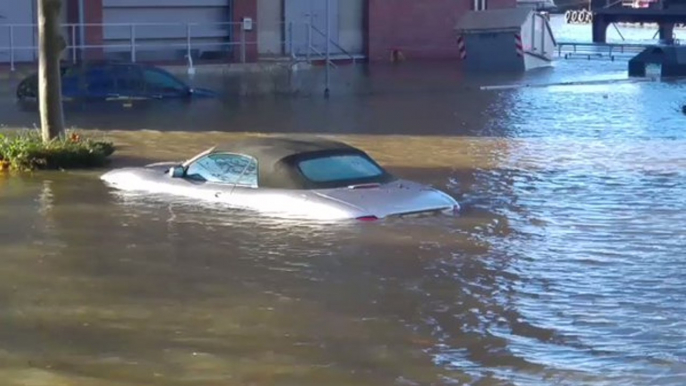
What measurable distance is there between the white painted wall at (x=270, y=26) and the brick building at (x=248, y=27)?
0.03 metres

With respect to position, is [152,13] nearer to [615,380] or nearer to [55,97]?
[55,97]

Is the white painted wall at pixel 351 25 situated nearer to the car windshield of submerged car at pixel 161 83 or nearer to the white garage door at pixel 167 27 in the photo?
the white garage door at pixel 167 27

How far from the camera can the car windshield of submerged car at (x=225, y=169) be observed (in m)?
16.9

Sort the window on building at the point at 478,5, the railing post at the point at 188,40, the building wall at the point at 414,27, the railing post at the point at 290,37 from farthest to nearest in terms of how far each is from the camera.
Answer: the window on building at the point at 478,5
the building wall at the point at 414,27
the railing post at the point at 290,37
the railing post at the point at 188,40

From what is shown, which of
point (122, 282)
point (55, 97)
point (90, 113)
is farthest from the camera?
point (90, 113)

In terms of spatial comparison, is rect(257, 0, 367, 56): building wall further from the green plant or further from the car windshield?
the car windshield

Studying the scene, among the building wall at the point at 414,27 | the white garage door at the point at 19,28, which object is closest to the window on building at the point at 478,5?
the building wall at the point at 414,27

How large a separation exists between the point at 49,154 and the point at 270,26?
2861cm

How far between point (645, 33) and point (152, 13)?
45.6 meters

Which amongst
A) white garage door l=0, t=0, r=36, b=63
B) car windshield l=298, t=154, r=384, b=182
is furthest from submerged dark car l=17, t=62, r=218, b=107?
car windshield l=298, t=154, r=384, b=182

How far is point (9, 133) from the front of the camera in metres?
25.8

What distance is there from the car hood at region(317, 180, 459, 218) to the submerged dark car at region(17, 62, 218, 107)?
18.0 meters

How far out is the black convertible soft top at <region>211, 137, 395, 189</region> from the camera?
16.4m

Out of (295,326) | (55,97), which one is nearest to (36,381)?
(295,326)
